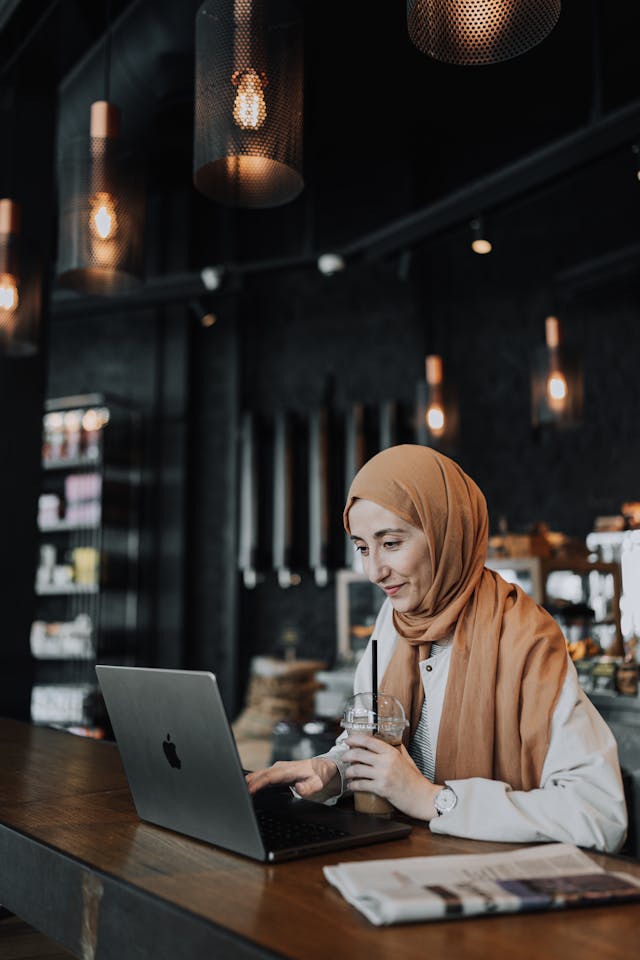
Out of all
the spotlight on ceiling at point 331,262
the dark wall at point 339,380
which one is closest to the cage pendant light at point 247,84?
the spotlight on ceiling at point 331,262

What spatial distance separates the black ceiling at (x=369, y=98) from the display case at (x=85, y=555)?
1.96 metres

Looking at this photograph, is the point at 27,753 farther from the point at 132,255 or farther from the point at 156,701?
the point at 132,255

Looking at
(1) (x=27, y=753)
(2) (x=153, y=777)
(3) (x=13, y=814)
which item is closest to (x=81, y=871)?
(2) (x=153, y=777)

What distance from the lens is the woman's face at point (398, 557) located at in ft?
5.67

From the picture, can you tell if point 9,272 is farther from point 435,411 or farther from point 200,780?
point 435,411

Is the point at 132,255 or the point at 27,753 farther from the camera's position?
the point at 132,255

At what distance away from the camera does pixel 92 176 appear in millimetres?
2625

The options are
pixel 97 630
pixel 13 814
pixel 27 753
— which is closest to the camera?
pixel 13 814

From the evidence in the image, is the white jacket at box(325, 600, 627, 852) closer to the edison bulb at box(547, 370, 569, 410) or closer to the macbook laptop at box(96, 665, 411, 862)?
the macbook laptop at box(96, 665, 411, 862)

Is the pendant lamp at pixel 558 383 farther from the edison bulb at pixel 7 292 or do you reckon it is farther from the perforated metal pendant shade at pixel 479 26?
the perforated metal pendant shade at pixel 479 26

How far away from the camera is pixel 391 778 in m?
1.44

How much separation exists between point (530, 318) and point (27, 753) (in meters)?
4.83

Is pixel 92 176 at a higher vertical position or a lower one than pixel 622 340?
lower

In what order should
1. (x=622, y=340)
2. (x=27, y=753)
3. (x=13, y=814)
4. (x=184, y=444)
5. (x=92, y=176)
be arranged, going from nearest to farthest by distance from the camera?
(x=13, y=814) < (x=27, y=753) < (x=92, y=176) < (x=622, y=340) < (x=184, y=444)
